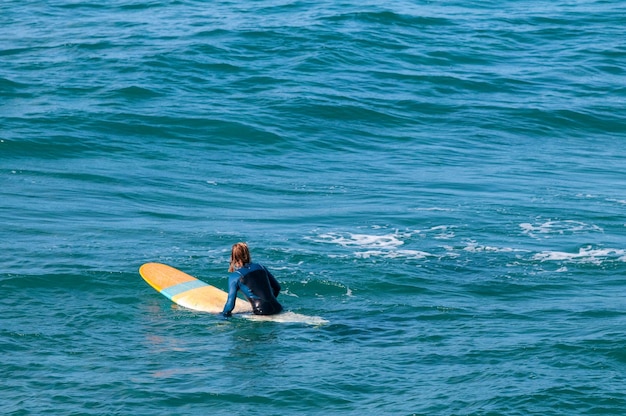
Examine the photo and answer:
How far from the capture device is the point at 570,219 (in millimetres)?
22844

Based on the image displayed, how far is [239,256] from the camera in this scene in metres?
16.1

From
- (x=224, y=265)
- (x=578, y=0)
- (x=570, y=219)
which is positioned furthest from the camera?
(x=578, y=0)

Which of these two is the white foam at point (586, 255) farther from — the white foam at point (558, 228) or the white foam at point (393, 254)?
the white foam at point (393, 254)

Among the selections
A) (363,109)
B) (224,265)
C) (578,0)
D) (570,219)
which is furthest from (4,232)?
(578,0)

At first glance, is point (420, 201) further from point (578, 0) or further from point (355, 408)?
point (578, 0)

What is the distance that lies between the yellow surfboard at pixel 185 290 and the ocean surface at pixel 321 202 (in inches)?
9.8

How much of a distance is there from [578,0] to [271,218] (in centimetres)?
3127

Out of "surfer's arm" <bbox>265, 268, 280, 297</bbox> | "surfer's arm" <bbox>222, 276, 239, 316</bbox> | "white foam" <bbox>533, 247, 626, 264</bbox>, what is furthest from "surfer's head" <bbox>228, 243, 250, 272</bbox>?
"white foam" <bbox>533, 247, 626, 264</bbox>

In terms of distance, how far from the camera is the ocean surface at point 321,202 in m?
13.6

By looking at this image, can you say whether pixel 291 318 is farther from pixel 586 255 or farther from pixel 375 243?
pixel 586 255

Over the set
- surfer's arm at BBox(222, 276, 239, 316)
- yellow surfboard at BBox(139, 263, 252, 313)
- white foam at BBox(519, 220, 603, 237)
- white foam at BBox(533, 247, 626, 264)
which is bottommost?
white foam at BBox(519, 220, 603, 237)

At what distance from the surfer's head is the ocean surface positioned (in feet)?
2.89

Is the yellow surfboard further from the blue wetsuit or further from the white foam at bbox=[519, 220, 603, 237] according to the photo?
the white foam at bbox=[519, 220, 603, 237]

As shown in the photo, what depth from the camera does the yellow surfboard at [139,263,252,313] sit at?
660 inches
